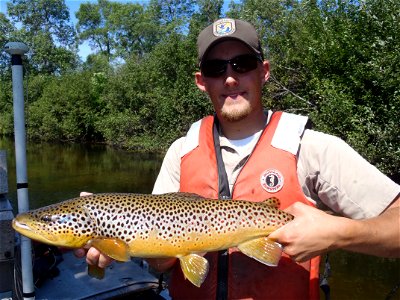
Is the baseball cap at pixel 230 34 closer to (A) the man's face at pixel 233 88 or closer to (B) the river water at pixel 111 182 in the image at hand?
(A) the man's face at pixel 233 88

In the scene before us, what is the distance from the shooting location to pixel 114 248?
283 cm

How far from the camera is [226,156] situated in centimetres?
322

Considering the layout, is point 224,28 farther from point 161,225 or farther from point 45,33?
point 45,33

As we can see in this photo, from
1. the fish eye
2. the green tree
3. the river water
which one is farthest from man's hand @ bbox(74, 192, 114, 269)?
the green tree

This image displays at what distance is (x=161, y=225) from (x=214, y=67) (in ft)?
3.99

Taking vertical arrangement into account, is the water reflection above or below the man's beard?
below

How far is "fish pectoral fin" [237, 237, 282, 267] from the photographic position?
8.71 ft

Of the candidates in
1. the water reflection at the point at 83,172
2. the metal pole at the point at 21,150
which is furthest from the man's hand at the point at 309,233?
the water reflection at the point at 83,172

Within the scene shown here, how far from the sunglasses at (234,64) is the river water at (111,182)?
2.78 m

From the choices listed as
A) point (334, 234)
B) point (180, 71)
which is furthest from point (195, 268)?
point (180, 71)

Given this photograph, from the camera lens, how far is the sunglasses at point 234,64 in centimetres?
315

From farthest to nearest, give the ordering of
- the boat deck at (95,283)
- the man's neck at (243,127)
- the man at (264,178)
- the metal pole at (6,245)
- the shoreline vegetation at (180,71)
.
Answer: the shoreline vegetation at (180,71), the boat deck at (95,283), the metal pole at (6,245), the man's neck at (243,127), the man at (264,178)

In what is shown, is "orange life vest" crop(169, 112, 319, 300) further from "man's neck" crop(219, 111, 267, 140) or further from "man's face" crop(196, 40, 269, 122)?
"man's face" crop(196, 40, 269, 122)

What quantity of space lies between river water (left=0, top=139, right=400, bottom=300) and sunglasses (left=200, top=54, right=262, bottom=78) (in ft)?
9.13
